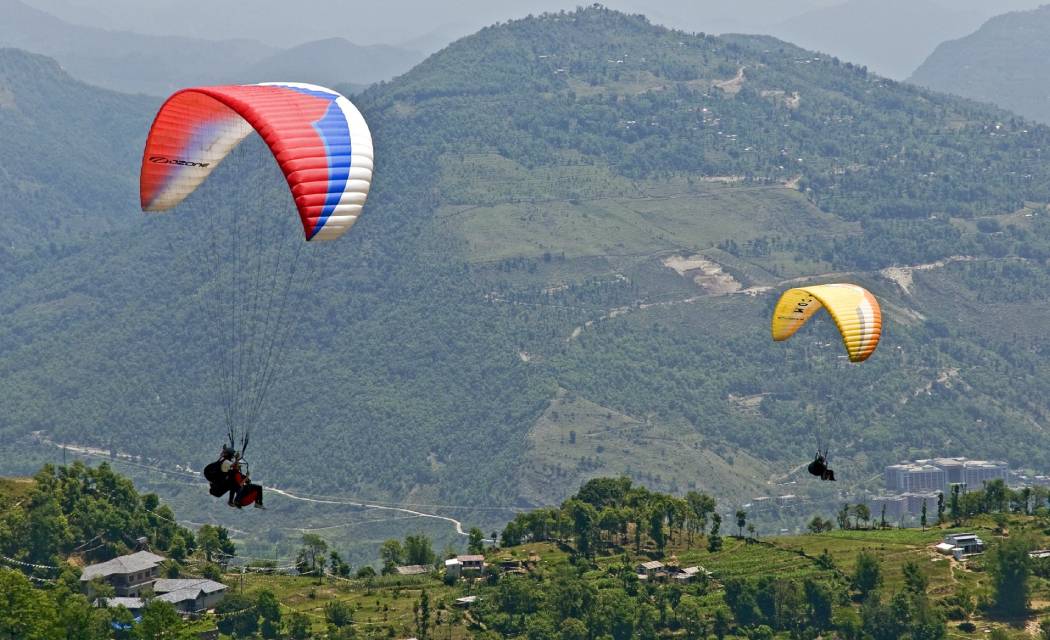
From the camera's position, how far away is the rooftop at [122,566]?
12419 centimetres

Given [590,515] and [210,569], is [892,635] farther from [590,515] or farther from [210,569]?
[210,569]

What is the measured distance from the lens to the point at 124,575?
410ft

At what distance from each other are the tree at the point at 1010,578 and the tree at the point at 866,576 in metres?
7.32

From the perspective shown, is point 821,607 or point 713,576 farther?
point 713,576

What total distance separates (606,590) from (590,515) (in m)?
11.1

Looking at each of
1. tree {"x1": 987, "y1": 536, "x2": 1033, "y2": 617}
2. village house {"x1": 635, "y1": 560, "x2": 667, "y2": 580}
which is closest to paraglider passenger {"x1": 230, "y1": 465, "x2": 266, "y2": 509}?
village house {"x1": 635, "y1": 560, "x2": 667, "y2": 580}

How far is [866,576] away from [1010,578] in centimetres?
905

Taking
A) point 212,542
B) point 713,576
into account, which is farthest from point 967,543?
point 212,542

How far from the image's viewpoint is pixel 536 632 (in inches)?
4791

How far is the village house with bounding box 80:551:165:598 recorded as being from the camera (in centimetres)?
12394

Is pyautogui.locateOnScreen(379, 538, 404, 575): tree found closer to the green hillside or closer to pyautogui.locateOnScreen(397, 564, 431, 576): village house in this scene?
the green hillside

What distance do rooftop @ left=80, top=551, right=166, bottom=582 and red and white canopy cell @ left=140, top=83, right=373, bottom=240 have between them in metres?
53.7

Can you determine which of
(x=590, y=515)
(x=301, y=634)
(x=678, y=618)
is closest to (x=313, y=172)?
(x=301, y=634)

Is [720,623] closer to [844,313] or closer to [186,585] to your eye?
[186,585]
